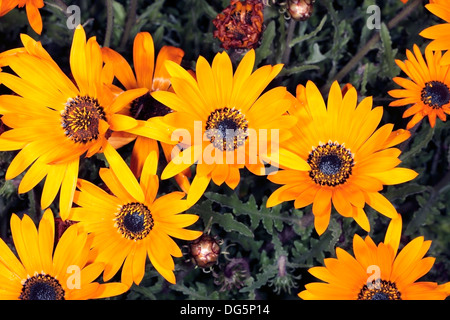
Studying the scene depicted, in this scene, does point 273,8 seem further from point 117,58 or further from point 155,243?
point 155,243

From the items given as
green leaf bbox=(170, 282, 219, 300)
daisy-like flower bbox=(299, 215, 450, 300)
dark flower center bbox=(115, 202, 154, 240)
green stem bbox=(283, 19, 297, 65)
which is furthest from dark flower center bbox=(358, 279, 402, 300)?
green stem bbox=(283, 19, 297, 65)

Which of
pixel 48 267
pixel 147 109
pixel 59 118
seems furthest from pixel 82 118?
pixel 48 267

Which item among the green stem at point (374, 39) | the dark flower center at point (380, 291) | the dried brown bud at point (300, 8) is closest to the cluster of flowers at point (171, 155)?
the dark flower center at point (380, 291)

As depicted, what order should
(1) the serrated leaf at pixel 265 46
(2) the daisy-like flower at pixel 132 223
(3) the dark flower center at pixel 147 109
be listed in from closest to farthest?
(2) the daisy-like flower at pixel 132 223, (3) the dark flower center at pixel 147 109, (1) the serrated leaf at pixel 265 46

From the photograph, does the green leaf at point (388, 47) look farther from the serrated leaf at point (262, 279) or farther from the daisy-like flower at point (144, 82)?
the serrated leaf at point (262, 279)

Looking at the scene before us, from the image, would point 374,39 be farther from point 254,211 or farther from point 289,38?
point 254,211

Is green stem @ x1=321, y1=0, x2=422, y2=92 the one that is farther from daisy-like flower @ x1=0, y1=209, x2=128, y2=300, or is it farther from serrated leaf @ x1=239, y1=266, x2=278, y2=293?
daisy-like flower @ x1=0, y1=209, x2=128, y2=300
